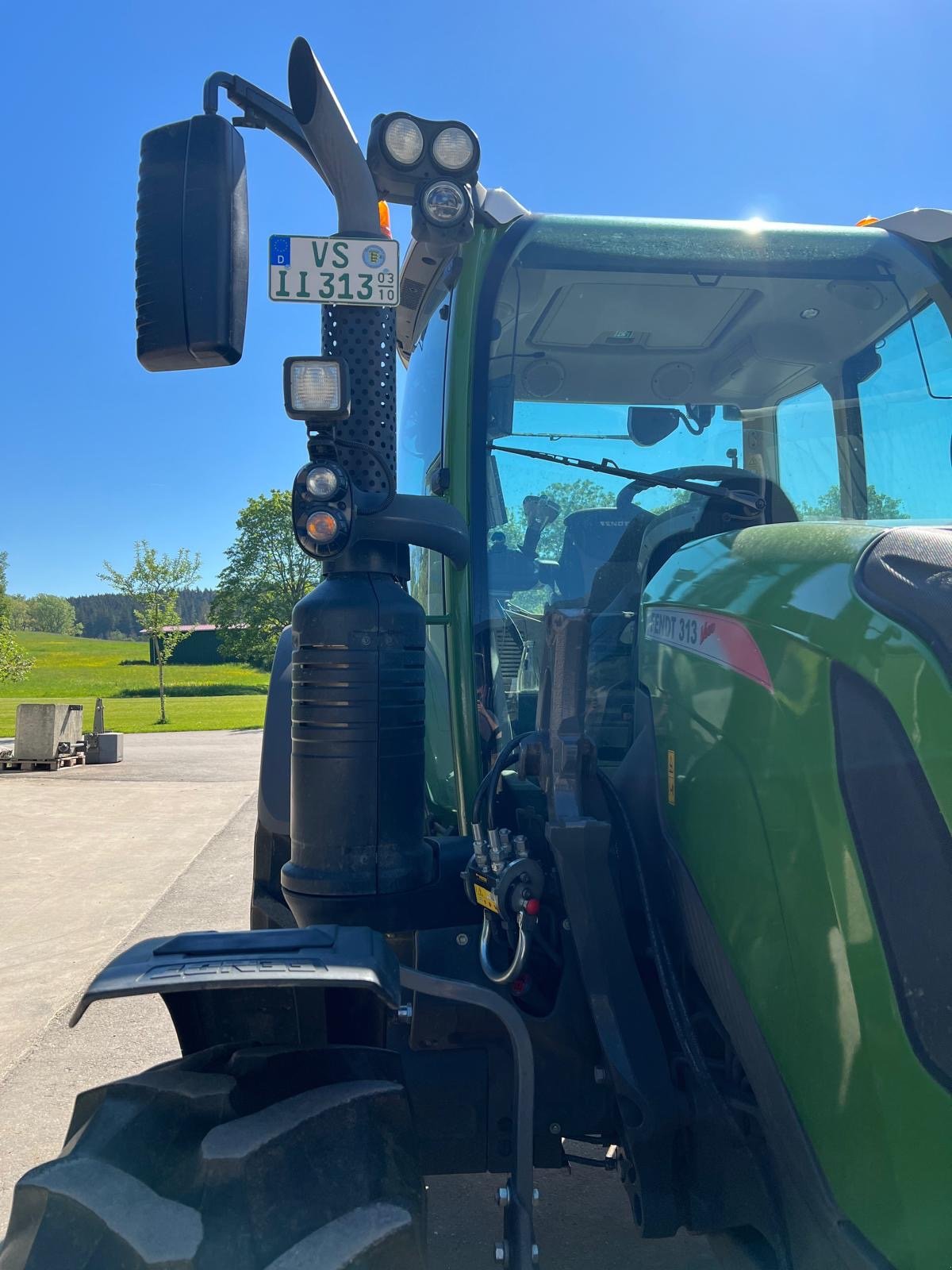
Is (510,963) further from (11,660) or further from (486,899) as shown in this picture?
(11,660)

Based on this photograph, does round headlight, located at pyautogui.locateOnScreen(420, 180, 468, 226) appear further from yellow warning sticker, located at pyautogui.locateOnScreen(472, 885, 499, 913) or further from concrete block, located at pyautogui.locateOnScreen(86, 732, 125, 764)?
concrete block, located at pyautogui.locateOnScreen(86, 732, 125, 764)

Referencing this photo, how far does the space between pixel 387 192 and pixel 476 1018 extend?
5.65 ft

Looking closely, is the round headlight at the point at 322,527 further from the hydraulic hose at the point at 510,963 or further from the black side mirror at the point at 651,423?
the black side mirror at the point at 651,423

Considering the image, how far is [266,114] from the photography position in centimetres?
200

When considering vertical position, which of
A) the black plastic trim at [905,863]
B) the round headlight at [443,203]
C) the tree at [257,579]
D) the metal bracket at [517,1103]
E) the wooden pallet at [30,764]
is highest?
the tree at [257,579]

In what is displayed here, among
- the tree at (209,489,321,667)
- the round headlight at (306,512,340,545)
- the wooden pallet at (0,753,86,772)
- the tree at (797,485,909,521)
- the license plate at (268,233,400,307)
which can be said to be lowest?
the wooden pallet at (0,753,86,772)

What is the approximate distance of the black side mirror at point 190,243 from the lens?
66.1 inches

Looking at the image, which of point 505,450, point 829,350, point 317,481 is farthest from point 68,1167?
point 829,350

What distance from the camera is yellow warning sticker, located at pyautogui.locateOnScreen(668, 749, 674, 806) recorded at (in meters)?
1.70

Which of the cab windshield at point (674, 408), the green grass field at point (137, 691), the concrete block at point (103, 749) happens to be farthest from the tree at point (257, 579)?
the cab windshield at point (674, 408)

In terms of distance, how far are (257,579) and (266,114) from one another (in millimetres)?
44136

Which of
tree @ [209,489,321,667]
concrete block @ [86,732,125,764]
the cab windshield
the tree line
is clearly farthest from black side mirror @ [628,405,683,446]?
the tree line

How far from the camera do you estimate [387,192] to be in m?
2.23

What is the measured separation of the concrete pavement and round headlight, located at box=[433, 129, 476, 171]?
101 inches
